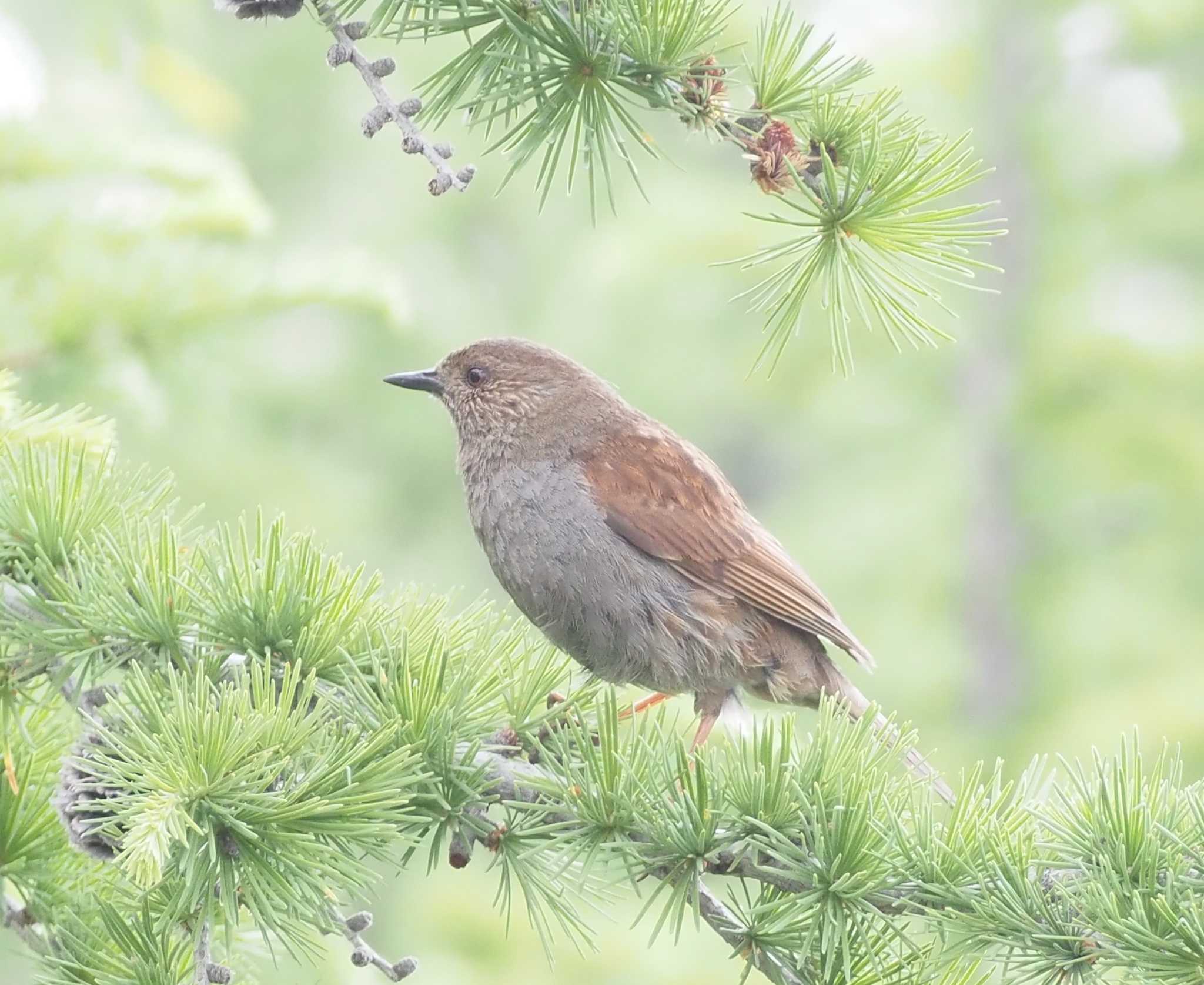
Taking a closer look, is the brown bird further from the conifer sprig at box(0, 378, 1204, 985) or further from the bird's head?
the conifer sprig at box(0, 378, 1204, 985)

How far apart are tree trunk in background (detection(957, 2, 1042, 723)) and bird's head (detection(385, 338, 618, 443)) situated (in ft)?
25.0

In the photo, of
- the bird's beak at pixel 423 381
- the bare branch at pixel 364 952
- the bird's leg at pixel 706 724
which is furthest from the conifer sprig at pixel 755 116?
the bird's beak at pixel 423 381

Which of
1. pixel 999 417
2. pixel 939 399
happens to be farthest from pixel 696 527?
pixel 939 399

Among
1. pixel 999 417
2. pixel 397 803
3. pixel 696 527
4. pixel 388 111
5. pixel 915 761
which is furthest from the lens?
pixel 999 417

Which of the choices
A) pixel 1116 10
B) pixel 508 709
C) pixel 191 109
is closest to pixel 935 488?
pixel 1116 10

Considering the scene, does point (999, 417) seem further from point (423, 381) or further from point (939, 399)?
point (423, 381)

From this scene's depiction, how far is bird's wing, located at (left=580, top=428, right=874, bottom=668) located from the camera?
3797 millimetres

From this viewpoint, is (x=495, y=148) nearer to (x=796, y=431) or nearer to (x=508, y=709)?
(x=508, y=709)

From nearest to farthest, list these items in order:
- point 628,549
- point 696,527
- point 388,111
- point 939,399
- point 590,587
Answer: point 388,111, point 590,587, point 628,549, point 696,527, point 939,399

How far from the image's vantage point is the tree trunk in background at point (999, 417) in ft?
37.3

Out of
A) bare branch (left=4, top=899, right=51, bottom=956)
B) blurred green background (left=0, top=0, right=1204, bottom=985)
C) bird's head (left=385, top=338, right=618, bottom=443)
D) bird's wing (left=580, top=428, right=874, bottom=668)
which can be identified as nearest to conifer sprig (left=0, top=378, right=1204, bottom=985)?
bare branch (left=4, top=899, right=51, bottom=956)

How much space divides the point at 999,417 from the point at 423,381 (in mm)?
7824

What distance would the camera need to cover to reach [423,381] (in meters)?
4.36

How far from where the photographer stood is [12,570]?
8.16 feet
